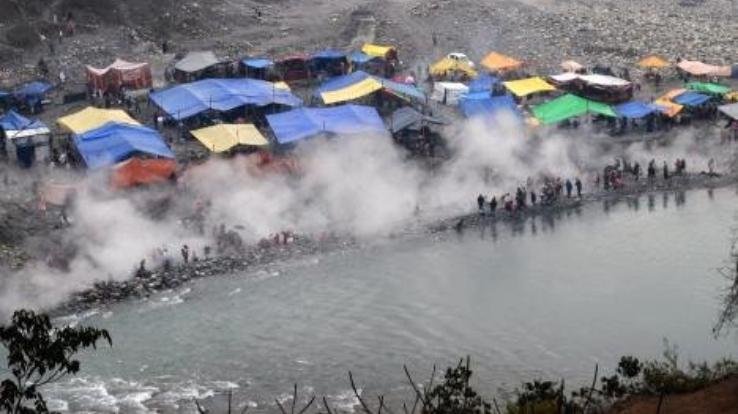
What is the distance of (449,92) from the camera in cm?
4419

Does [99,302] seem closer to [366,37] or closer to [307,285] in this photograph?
[307,285]

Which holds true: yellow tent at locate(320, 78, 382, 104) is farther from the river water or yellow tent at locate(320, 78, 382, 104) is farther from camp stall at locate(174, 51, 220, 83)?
the river water

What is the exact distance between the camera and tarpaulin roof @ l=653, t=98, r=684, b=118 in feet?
137

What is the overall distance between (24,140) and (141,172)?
5664mm

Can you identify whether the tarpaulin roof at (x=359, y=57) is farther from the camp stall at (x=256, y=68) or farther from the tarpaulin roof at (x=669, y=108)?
the tarpaulin roof at (x=669, y=108)

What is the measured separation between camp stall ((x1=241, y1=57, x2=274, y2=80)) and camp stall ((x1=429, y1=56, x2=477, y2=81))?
852 centimetres

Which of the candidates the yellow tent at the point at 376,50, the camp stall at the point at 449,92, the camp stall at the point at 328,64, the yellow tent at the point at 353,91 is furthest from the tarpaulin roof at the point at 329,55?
the camp stall at the point at 449,92

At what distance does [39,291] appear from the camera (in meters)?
27.5

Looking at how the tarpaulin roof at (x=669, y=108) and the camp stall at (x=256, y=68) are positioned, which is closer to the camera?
the tarpaulin roof at (x=669, y=108)

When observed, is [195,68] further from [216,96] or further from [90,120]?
[90,120]

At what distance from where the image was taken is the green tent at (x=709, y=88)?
43834mm

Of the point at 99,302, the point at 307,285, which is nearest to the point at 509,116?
the point at 307,285

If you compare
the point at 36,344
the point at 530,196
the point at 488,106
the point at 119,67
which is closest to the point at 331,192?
the point at 530,196

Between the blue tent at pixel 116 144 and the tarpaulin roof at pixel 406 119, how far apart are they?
9.67 metres
